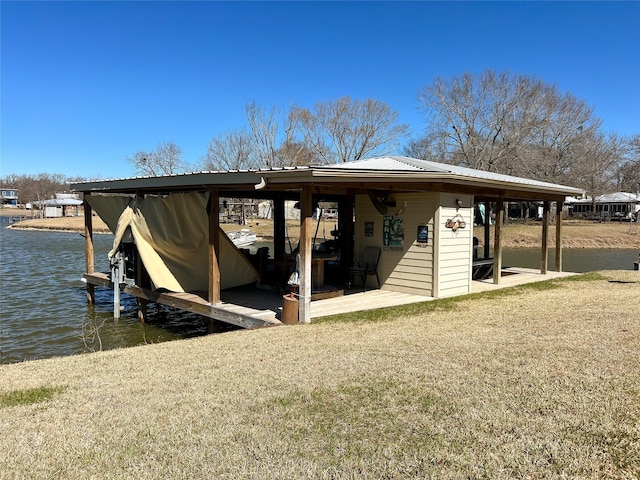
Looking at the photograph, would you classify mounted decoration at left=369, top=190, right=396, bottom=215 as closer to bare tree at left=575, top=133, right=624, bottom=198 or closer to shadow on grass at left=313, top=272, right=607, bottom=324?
shadow on grass at left=313, top=272, right=607, bottom=324

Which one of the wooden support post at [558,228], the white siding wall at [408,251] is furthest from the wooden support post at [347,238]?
the wooden support post at [558,228]

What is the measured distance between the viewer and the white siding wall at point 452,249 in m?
8.62

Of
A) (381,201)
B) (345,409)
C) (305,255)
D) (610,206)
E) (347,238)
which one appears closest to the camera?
(345,409)

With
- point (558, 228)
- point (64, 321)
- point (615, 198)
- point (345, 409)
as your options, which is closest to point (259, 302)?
point (64, 321)

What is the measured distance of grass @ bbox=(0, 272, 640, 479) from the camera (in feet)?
8.85


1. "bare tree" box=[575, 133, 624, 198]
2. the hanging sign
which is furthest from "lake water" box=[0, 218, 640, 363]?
"bare tree" box=[575, 133, 624, 198]

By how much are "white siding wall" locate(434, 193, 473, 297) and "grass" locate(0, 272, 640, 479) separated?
9.71ft

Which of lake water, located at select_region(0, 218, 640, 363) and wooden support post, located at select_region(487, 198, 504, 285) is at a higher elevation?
wooden support post, located at select_region(487, 198, 504, 285)

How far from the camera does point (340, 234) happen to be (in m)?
10.6

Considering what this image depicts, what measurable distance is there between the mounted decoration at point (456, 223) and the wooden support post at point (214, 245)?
4121 millimetres

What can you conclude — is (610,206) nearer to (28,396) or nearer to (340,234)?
(340,234)

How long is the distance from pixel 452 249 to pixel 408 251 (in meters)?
0.82

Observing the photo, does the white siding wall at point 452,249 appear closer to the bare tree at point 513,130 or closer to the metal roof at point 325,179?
the metal roof at point 325,179

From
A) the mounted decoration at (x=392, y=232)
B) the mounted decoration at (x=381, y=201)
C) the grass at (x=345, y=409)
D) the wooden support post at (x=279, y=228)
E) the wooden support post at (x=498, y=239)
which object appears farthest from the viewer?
the wooden support post at (x=279, y=228)
